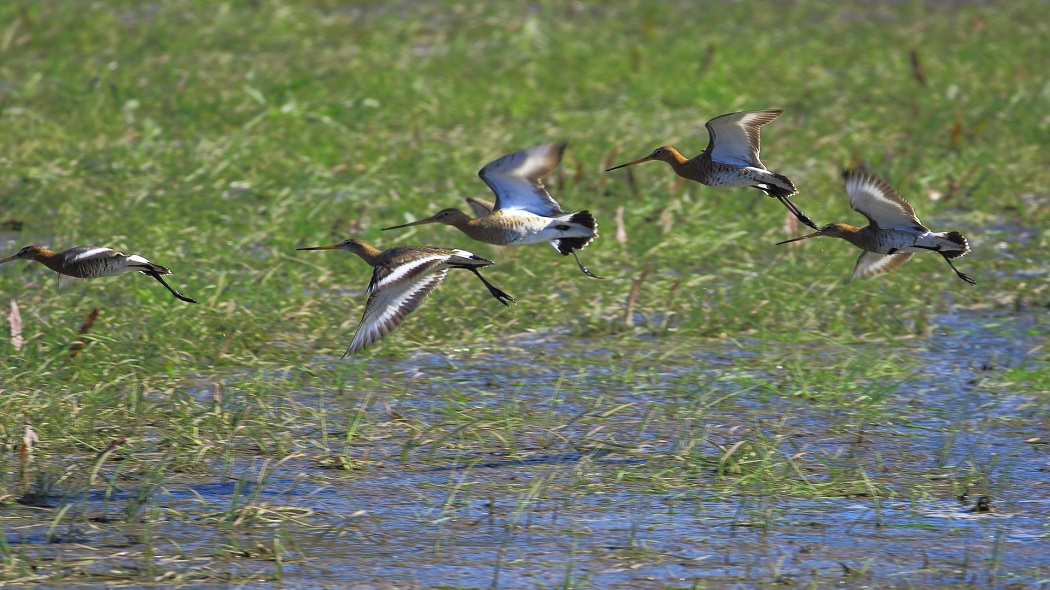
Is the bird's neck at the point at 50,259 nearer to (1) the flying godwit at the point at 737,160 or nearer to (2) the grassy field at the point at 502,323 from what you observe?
(2) the grassy field at the point at 502,323

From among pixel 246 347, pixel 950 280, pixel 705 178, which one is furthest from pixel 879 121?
pixel 246 347

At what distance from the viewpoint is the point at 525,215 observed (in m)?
6.79

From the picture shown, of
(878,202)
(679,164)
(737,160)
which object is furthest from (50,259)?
(878,202)

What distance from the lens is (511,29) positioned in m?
13.3

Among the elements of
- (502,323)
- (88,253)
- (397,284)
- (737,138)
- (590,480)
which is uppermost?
(737,138)

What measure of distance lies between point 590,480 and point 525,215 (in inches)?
63.3

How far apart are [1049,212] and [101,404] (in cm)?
578

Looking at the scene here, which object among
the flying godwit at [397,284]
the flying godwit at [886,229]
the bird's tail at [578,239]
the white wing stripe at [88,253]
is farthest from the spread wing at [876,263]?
the white wing stripe at [88,253]

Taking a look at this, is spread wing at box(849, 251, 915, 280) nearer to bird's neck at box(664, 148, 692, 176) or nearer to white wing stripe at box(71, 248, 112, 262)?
bird's neck at box(664, 148, 692, 176)

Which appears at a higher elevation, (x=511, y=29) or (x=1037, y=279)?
(x=511, y=29)

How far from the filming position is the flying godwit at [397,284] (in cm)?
571

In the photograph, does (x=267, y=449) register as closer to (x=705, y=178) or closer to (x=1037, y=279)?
(x=705, y=178)

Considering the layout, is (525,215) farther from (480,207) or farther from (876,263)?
(876,263)

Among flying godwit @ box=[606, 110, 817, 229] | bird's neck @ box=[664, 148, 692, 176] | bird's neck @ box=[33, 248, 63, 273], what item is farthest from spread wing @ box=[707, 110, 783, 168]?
bird's neck @ box=[33, 248, 63, 273]
